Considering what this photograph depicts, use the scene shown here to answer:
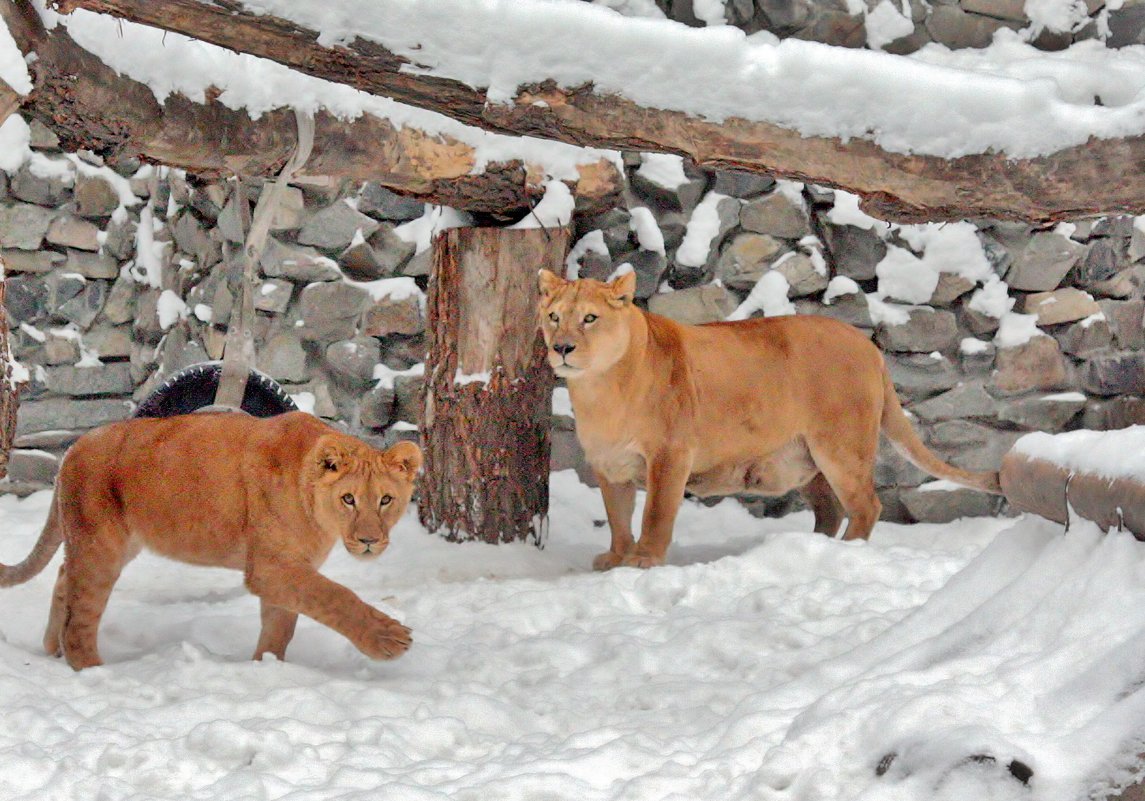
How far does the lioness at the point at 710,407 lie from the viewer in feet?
16.9

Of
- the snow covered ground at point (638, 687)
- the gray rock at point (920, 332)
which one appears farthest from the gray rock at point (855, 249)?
the snow covered ground at point (638, 687)

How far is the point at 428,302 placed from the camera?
5582mm

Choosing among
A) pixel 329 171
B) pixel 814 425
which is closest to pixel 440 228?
pixel 329 171

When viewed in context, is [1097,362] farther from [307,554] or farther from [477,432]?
[307,554]

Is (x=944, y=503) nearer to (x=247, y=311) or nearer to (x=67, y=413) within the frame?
(x=247, y=311)

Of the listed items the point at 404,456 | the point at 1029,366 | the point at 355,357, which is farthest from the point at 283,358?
the point at 1029,366

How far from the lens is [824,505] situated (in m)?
6.06

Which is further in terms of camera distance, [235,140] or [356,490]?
[235,140]

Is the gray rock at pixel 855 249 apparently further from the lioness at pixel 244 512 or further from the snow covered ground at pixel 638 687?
the lioness at pixel 244 512

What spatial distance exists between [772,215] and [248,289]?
299cm

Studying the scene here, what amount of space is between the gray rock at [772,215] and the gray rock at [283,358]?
240 centimetres

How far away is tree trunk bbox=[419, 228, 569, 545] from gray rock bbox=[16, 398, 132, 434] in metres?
2.62

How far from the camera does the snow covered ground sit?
90.8 inches

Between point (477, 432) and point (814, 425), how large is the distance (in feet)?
5.01
